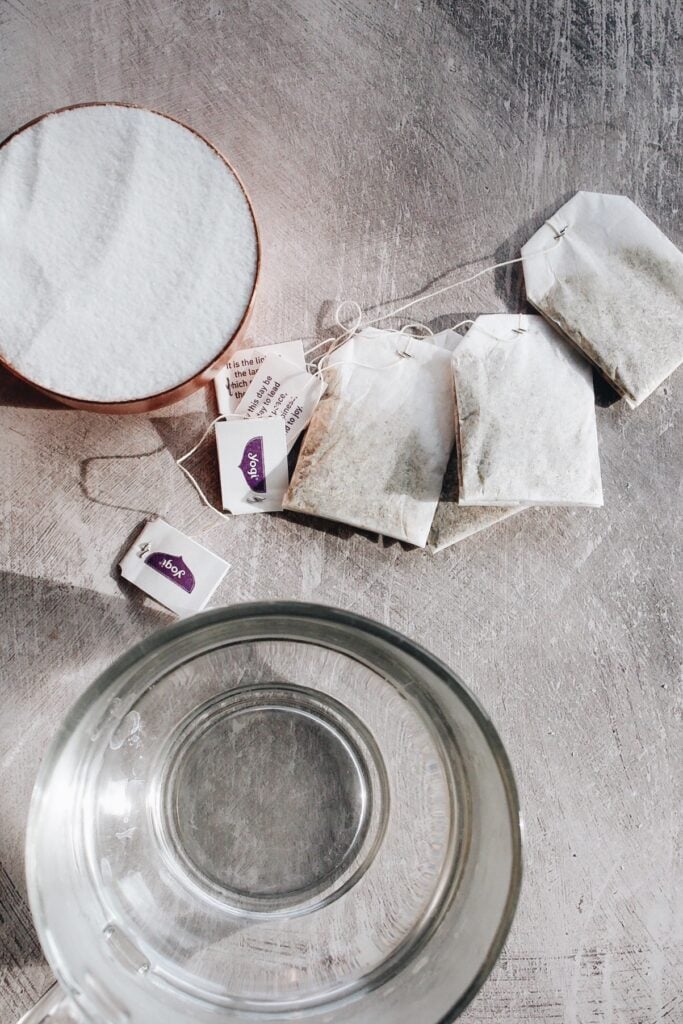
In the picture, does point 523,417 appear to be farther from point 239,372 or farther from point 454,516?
point 239,372

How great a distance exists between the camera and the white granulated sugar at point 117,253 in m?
0.69

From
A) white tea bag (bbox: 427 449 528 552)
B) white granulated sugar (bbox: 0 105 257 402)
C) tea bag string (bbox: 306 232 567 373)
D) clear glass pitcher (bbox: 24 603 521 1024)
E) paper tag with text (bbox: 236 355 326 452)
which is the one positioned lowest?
clear glass pitcher (bbox: 24 603 521 1024)

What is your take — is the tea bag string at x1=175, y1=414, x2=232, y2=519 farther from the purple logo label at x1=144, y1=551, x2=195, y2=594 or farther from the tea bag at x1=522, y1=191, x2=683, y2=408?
the tea bag at x1=522, y1=191, x2=683, y2=408

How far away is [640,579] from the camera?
76 cm

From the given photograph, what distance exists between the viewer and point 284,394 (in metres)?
0.74

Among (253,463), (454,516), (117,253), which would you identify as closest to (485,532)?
(454,516)

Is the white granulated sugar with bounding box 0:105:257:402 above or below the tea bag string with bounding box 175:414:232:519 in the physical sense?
above

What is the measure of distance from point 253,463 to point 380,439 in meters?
0.11

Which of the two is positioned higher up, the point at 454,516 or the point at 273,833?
the point at 454,516

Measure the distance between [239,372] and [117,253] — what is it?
0.14 metres

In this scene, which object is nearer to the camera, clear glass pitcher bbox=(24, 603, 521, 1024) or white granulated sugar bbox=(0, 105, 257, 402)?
clear glass pitcher bbox=(24, 603, 521, 1024)

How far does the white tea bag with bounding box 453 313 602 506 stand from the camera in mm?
716

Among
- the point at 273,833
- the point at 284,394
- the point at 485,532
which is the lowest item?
the point at 273,833

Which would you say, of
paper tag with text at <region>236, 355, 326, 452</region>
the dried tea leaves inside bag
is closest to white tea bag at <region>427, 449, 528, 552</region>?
the dried tea leaves inside bag
